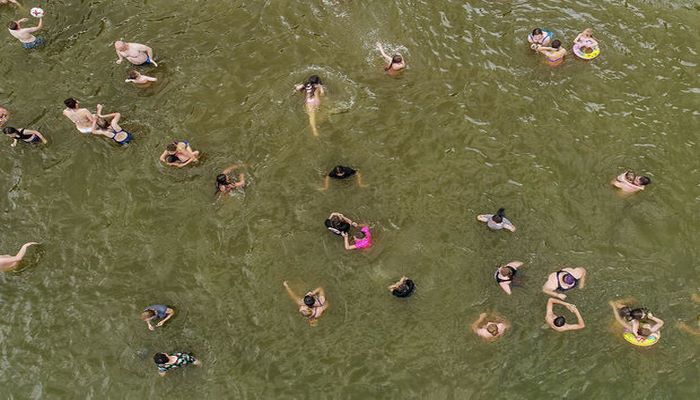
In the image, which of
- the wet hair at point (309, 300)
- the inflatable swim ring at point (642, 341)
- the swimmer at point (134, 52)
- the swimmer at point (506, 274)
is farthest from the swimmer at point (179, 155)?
the inflatable swim ring at point (642, 341)

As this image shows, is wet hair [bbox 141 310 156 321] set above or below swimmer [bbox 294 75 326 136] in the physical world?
below

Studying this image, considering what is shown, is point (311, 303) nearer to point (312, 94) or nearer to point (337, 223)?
point (337, 223)

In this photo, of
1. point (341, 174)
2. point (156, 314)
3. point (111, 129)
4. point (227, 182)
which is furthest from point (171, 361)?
point (111, 129)

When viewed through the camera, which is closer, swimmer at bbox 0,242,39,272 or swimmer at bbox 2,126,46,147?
swimmer at bbox 0,242,39,272

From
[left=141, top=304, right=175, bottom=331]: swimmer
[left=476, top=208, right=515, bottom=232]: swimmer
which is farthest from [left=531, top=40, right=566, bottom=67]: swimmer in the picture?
[left=141, top=304, right=175, bottom=331]: swimmer

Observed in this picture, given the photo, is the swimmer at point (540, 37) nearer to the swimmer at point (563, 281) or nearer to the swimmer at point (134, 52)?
the swimmer at point (563, 281)

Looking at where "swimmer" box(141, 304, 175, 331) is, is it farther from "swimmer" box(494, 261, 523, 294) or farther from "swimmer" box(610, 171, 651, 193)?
"swimmer" box(610, 171, 651, 193)
